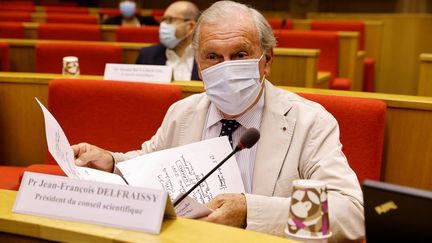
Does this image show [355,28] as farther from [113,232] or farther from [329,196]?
[113,232]

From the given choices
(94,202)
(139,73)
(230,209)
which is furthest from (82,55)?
(94,202)

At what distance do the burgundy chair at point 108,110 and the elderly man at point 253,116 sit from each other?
44 centimetres

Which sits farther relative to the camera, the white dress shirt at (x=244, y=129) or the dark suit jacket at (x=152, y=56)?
the dark suit jacket at (x=152, y=56)

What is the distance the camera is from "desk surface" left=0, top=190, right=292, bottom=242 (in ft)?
3.06

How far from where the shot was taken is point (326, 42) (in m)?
4.33

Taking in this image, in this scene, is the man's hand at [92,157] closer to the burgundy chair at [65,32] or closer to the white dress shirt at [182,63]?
the white dress shirt at [182,63]

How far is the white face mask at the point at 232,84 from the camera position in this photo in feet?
5.35

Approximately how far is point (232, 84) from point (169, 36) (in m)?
2.09

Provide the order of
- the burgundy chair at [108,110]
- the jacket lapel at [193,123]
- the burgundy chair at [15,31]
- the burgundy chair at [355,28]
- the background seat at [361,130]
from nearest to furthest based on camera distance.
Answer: the jacket lapel at [193,123], the background seat at [361,130], the burgundy chair at [108,110], the burgundy chair at [15,31], the burgundy chair at [355,28]

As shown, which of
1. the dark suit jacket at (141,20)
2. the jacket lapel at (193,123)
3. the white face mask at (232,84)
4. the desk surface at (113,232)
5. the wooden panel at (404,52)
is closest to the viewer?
the desk surface at (113,232)

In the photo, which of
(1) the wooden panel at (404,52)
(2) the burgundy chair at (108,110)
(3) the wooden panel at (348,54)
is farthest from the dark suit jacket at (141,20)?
(2) the burgundy chair at (108,110)

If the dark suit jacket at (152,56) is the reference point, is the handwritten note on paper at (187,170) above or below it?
below

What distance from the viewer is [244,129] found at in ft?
5.46

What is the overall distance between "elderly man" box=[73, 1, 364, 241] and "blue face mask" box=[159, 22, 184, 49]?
1.94 meters
